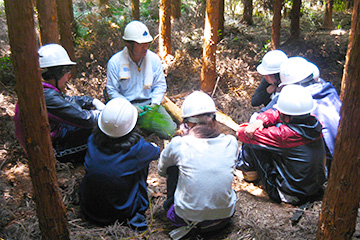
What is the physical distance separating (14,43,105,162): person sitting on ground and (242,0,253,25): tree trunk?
6.95 m

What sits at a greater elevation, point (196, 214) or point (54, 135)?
point (54, 135)

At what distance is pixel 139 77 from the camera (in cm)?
502

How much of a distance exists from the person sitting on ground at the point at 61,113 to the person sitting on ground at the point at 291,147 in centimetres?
196

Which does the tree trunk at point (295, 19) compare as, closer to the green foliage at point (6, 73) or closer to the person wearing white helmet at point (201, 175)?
the person wearing white helmet at point (201, 175)

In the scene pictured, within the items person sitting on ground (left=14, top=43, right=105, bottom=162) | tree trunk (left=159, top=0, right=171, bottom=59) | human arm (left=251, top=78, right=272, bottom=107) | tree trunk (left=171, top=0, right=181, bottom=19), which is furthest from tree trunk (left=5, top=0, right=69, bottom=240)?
tree trunk (left=171, top=0, right=181, bottom=19)

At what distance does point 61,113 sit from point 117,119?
1072mm

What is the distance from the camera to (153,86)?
17.1 ft

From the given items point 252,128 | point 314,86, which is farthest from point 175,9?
point 252,128

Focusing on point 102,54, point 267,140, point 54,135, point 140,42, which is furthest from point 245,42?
Result: point 54,135

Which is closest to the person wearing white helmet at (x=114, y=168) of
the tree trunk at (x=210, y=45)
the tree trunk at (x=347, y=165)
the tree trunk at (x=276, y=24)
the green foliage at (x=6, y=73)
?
the tree trunk at (x=347, y=165)

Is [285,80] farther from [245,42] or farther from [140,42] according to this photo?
[245,42]

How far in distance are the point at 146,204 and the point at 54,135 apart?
1.41 metres

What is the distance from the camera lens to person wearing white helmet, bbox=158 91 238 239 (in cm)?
275

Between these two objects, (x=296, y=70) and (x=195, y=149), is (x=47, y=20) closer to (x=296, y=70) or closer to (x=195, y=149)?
(x=195, y=149)
